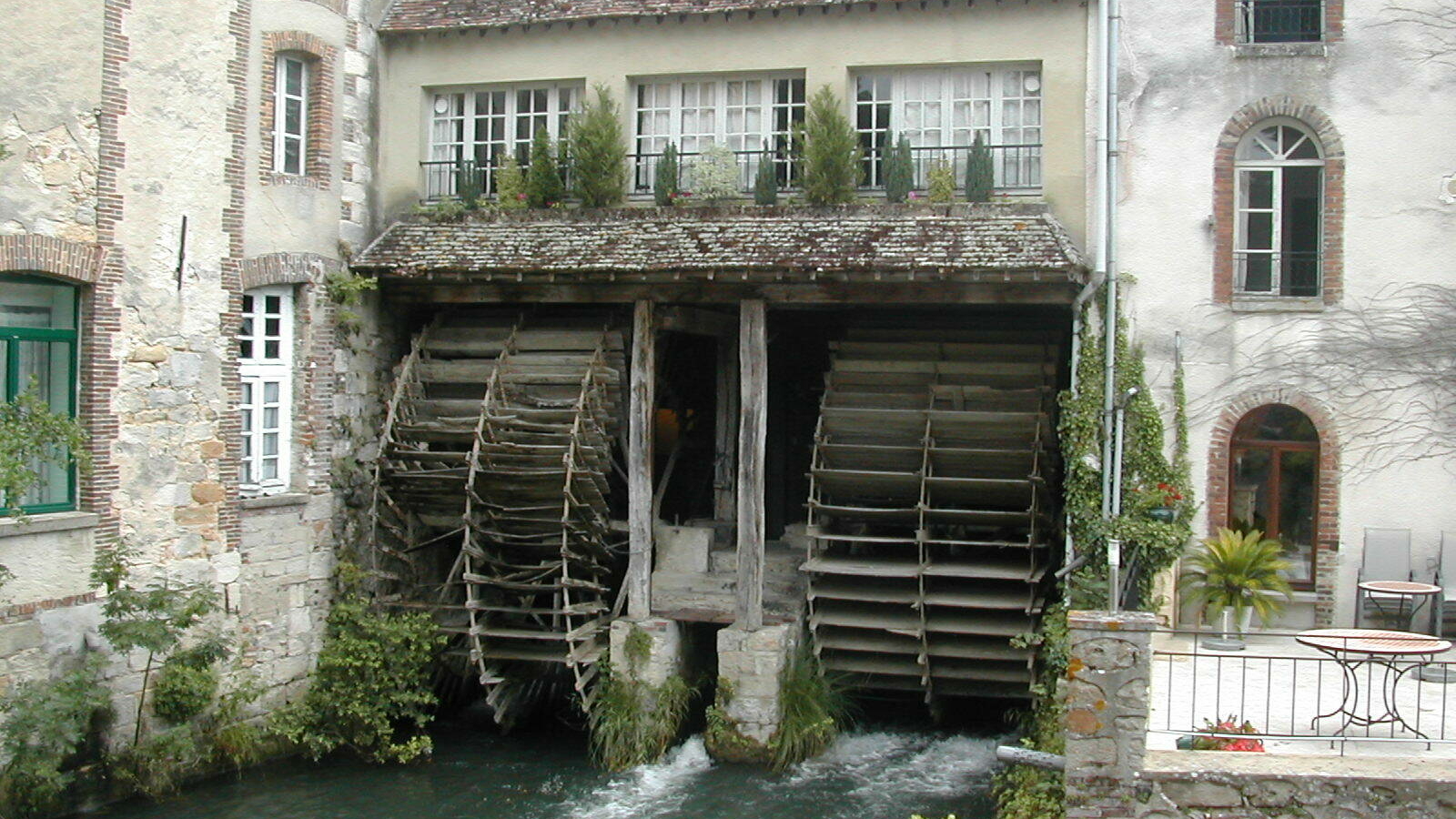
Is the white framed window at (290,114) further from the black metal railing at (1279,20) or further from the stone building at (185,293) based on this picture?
the black metal railing at (1279,20)

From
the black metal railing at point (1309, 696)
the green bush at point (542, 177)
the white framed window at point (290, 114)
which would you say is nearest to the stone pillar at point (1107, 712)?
the black metal railing at point (1309, 696)

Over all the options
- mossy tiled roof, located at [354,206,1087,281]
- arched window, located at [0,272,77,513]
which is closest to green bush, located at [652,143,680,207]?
mossy tiled roof, located at [354,206,1087,281]

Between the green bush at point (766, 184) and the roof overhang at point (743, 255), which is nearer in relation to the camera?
the roof overhang at point (743, 255)

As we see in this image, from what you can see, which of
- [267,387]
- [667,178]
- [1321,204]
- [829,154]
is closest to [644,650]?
[267,387]

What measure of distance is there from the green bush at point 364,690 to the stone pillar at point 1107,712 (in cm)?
619

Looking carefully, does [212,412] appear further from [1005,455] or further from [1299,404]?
[1299,404]

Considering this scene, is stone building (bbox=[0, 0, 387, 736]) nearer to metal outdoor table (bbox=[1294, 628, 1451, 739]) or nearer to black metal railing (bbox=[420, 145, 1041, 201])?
black metal railing (bbox=[420, 145, 1041, 201])

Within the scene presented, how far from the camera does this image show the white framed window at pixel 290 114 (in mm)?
12336

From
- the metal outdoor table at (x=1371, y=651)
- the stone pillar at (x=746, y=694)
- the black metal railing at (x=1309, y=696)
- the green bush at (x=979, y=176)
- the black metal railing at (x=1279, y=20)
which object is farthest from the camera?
the green bush at (x=979, y=176)

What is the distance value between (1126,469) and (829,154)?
149 inches

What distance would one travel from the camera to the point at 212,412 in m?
11.4

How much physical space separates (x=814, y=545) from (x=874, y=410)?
1.38m

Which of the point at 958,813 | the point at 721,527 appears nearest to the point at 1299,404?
the point at 958,813

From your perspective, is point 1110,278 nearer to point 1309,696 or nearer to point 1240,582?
point 1240,582
